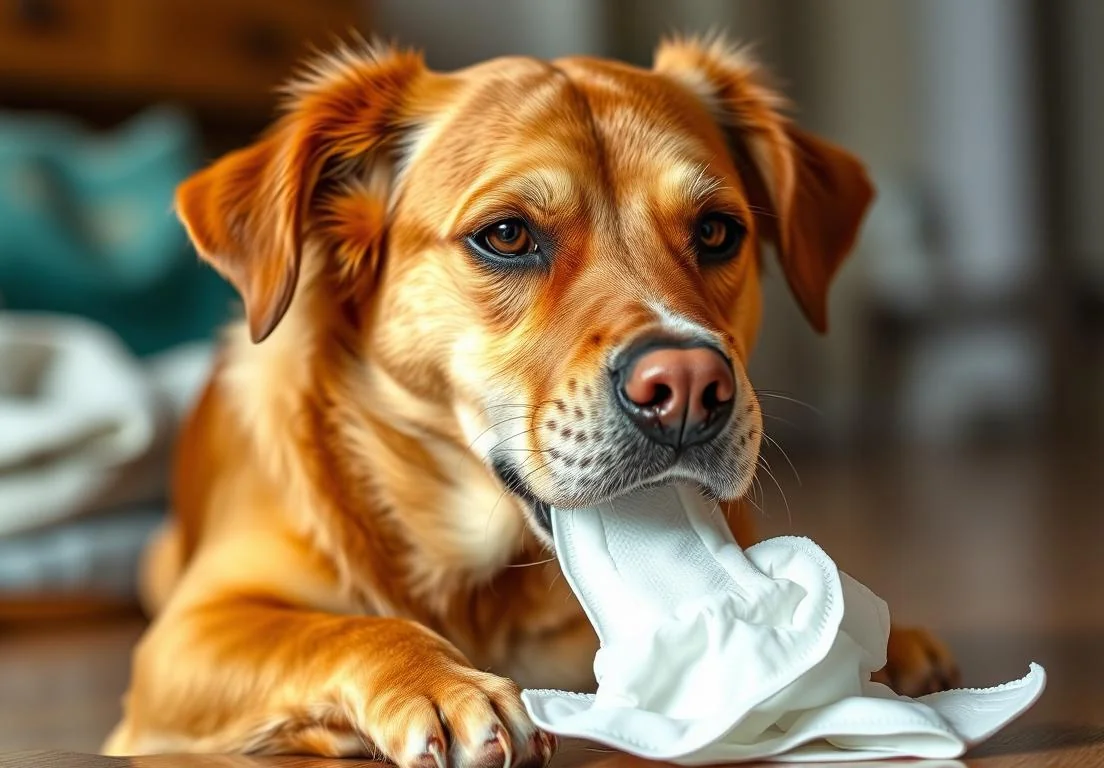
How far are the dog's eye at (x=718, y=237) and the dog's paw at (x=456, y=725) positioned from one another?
1.97 ft

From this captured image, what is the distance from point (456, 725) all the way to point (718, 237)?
696 mm

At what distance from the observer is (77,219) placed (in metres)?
3.47

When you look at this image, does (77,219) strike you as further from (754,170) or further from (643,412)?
(643,412)

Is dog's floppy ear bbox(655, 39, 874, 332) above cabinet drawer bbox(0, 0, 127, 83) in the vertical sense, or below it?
above

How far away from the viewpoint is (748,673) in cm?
109

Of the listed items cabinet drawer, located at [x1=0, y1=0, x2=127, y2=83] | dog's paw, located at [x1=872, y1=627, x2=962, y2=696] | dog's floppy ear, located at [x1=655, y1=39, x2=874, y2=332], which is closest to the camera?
dog's paw, located at [x1=872, y1=627, x2=962, y2=696]

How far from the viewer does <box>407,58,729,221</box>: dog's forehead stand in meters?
1.50

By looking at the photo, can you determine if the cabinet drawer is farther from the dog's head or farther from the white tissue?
the white tissue

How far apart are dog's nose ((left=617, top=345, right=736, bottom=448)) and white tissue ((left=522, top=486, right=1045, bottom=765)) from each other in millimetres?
119

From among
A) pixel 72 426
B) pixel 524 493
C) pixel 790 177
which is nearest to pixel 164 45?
pixel 72 426

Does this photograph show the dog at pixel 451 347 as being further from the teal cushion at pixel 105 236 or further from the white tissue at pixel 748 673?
the teal cushion at pixel 105 236

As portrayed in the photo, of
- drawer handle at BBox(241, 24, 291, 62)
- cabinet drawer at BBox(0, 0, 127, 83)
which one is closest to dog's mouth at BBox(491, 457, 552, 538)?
cabinet drawer at BBox(0, 0, 127, 83)


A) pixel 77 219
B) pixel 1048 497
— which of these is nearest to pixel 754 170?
pixel 77 219

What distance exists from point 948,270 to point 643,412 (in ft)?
22.0
